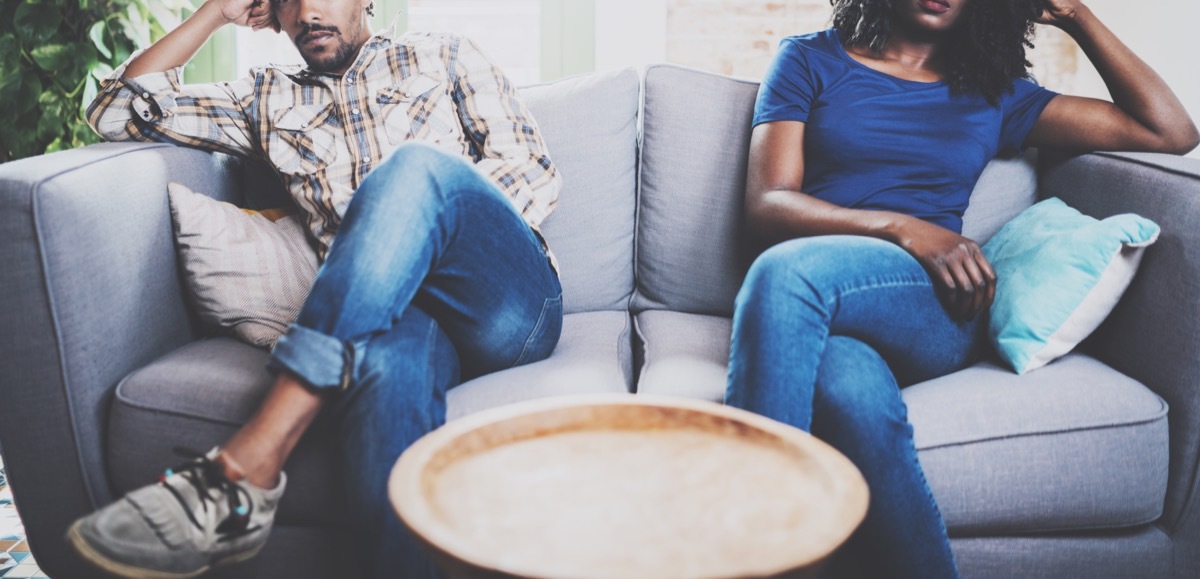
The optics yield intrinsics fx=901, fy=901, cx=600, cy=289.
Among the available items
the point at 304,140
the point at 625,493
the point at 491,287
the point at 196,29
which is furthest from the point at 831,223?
the point at 196,29

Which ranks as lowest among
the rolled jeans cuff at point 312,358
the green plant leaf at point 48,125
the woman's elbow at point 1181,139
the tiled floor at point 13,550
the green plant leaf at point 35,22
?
the tiled floor at point 13,550

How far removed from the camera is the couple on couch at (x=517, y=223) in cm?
100

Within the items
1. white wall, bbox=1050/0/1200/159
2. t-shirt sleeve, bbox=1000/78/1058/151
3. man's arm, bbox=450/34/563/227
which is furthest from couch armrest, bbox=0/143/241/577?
white wall, bbox=1050/0/1200/159

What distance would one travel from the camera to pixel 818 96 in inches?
62.3

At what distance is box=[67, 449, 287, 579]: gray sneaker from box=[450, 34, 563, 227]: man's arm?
700 millimetres

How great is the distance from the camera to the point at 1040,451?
122cm

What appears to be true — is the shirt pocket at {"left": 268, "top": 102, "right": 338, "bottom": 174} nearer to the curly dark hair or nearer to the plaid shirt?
the plaid shirt

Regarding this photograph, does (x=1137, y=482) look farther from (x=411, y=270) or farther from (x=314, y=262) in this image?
(x=314, y=262)

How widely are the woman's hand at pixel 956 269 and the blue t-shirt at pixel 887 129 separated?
0.20 metres

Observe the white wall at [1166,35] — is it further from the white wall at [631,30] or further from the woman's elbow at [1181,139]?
the white wall at [631,30]

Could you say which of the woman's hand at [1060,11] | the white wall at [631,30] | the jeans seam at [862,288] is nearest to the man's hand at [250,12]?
the jeans seam at [862,288]

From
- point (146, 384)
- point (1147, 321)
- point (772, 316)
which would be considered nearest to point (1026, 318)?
point (1147, 321)

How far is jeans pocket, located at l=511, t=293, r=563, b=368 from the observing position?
1362 mm

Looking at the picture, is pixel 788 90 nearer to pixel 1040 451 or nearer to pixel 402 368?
pixel 1040 451
